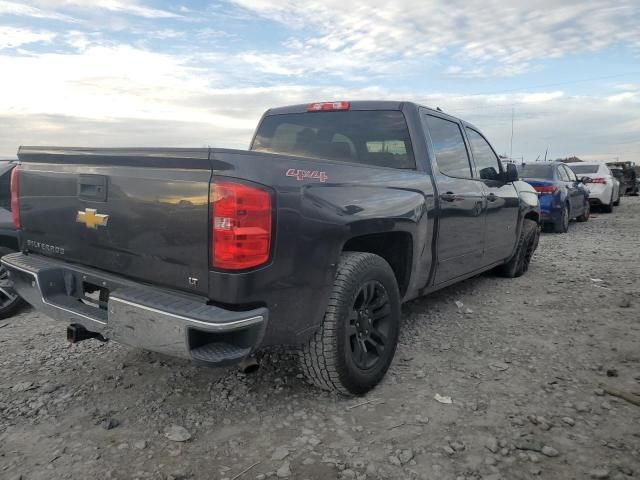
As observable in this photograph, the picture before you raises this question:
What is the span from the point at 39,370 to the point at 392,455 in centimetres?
240

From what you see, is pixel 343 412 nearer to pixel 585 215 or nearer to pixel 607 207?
pixel 585 215

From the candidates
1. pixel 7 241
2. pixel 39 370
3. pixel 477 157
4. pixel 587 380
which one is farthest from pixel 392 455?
pixel 7 241

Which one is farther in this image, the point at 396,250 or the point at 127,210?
the point at 396,250

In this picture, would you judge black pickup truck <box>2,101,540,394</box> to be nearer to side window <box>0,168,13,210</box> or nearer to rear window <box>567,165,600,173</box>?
side window <box>0,168,13,210</box>

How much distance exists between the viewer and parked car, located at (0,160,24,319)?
455 centimetres

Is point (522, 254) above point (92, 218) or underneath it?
underneath

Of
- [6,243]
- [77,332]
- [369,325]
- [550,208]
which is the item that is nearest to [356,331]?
[369,325]

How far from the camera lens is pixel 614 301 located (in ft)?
16.6

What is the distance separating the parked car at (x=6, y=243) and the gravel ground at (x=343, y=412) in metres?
0.24

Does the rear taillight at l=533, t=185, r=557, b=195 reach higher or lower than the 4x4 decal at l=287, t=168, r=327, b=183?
lower

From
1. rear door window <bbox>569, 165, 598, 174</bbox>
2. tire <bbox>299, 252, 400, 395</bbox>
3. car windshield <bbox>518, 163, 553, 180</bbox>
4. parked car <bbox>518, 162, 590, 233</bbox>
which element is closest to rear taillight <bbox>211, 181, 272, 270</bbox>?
tire <bbox>299, 252, 400, 395</bbox>

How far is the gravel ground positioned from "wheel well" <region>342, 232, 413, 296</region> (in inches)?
23.8

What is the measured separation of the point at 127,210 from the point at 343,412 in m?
1.58

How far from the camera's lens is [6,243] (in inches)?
185
